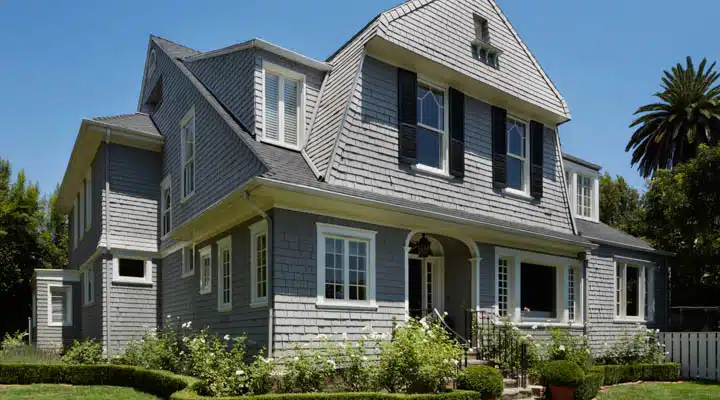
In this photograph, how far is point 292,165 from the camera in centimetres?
1120

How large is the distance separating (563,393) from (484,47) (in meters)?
8.14

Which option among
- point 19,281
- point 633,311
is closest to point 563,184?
point 633,311

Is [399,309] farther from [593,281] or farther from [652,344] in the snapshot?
[652,344]

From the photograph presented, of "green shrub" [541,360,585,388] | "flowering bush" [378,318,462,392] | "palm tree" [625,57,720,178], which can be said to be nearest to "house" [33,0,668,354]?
"flowering bush" [378,318,462,392]

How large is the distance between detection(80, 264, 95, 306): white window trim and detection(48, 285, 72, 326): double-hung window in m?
0.76

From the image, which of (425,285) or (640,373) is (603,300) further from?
(425,285)

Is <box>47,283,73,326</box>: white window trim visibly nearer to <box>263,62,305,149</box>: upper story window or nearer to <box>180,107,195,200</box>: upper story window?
<box>180,107,195,200</box>: upper story window

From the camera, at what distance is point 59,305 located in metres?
19.7

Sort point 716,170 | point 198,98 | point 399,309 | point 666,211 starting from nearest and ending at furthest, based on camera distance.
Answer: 1. point 399,309
2. point 198,98
3. point 716,170
4. point 666,211

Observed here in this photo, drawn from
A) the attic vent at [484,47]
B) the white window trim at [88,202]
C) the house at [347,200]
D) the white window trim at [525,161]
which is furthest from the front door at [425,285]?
the white window trim at [88,202]

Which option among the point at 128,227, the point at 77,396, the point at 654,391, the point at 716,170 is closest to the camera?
the point at 77,396

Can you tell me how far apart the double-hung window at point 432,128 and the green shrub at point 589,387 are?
16.8 ft

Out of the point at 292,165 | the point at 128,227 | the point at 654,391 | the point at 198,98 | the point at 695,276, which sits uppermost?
the point at 198,98

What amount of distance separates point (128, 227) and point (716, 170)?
17620 mm
